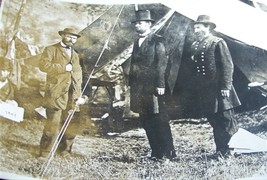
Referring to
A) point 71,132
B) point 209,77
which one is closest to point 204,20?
point 209,77

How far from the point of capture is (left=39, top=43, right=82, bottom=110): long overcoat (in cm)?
Answer: 219

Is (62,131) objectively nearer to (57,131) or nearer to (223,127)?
(57,131)

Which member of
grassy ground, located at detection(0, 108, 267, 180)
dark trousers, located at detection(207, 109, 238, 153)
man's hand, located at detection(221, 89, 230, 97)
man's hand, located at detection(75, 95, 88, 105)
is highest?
man's hand, located at detection(221, 89, 230, 97)

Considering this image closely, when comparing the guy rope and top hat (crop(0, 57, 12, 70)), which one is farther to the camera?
top hat (crop(0, 57, 12, 70))

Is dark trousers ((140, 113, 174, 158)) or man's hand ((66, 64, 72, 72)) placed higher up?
man's hand ((66, 64, 72, 72))

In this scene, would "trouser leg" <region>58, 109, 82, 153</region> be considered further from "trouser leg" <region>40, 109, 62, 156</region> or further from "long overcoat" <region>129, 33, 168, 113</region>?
"long overcoat" <region>129, 33, 168, 113</region>

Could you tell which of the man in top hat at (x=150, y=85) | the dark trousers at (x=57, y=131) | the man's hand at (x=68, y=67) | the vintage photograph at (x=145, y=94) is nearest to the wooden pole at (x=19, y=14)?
the vintage photograph at (x=145, y=94)

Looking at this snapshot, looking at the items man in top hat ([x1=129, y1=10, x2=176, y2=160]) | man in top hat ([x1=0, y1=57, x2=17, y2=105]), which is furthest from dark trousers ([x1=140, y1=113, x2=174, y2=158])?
man in top hat ([x1=0, y1=57, x2=17, y2=105])

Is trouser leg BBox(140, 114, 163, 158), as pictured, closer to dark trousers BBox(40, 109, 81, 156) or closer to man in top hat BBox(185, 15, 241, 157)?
man in top hat BBox(185, 15, 241, 157)

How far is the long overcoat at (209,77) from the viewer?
2111mm

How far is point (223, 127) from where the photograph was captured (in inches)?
83.5

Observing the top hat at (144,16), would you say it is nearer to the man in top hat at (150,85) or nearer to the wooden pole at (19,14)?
the man in top hat at (150,85)

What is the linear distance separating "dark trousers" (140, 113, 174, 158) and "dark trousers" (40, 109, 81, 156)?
0.31 meters

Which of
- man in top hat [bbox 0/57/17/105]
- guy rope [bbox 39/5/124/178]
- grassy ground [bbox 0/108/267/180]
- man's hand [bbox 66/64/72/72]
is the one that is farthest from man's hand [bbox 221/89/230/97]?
man in top hat [bbox 0/57/17/105]
